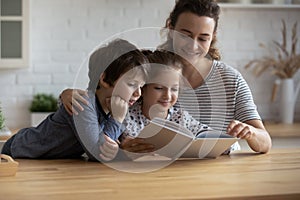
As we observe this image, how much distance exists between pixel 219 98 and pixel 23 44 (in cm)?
169

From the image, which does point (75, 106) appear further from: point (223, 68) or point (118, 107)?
point (223, 68)

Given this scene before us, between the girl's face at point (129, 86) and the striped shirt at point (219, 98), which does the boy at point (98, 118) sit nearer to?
the girl's face at point (129, 86)

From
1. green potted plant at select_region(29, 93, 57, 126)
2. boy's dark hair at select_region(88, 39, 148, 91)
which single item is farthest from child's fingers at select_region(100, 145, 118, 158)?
green potted plant at select_region(29, 93, 57, 126)

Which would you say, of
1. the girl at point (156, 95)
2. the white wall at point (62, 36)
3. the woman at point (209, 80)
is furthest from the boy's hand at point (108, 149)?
the white wall at point (62, 36)

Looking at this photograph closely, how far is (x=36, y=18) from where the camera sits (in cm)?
407

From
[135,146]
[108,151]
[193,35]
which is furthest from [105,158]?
[193,35]

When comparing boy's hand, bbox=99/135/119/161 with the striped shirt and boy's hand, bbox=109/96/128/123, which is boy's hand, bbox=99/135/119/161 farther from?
the striped shirt

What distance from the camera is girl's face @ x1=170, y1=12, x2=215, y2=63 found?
7.75ft

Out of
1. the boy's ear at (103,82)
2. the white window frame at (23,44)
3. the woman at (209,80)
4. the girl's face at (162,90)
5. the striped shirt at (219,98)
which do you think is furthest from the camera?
the white window frame at (23,44)

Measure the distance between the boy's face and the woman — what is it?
232 millimetres

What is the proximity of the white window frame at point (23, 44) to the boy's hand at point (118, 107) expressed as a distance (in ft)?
6.51

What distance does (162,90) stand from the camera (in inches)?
85.3

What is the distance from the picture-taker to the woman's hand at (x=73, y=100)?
1.98 m

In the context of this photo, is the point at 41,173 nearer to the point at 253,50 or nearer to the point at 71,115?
the point at 71,115
